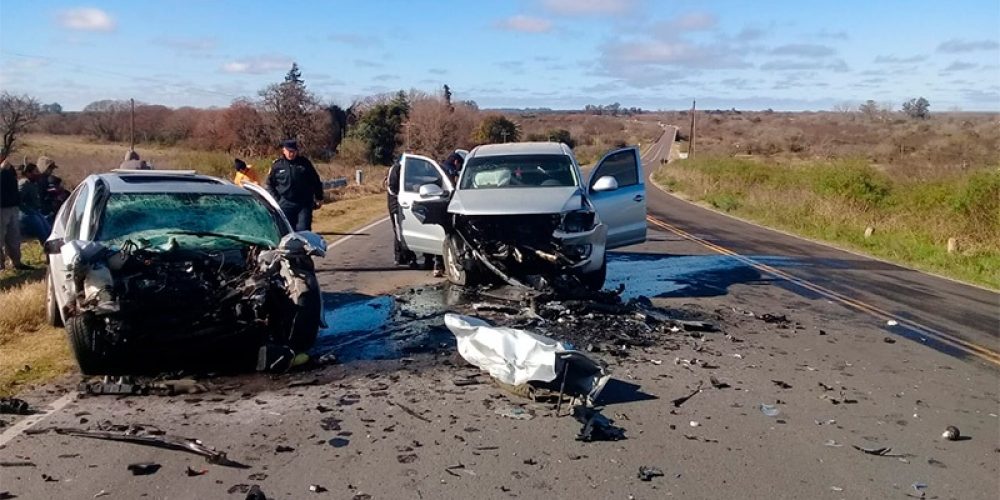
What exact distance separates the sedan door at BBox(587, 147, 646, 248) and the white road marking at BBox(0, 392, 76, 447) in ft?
24.8

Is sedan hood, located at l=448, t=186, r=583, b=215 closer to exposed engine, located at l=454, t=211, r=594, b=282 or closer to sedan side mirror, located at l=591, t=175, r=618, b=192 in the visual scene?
exposed engine, located at l=454, t=211, r=594, b=282

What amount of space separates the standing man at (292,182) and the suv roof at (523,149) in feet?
7.54

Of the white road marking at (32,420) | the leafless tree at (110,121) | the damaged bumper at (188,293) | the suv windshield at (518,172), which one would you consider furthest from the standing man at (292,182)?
the leafless tree at (110,121)

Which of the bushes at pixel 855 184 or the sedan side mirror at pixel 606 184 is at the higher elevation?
the sedan side mirror at pixel 606 184

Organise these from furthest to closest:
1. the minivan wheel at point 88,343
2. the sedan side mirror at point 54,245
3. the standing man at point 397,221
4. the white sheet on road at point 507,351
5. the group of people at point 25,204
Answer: the standing man at point 397,221
the group of people at point 25,204
the sedan side mirror at point 54,245
the minivan wheel at point 88,343
the white sheet on road at point 507,351

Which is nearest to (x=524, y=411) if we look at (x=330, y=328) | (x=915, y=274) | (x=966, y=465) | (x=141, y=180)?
(x=966, y=465)

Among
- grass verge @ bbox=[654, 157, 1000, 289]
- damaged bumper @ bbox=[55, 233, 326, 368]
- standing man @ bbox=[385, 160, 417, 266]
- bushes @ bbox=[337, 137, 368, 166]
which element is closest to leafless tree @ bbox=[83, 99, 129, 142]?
bushes @ bbox=[337, 137, 368, 166]

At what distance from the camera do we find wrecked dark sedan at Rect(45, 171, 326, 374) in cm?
684

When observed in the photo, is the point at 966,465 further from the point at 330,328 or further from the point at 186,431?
the point at 330,328

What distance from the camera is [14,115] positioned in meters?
27.0

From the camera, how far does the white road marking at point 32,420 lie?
5.54 m

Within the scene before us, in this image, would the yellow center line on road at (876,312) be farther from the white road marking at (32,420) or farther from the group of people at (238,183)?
the white road marking at (32,420)

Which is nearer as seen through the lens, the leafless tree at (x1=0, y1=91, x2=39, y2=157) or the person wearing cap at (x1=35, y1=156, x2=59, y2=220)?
the person wearing cap at (x1=35, y1=156, x2=59, y2=220)

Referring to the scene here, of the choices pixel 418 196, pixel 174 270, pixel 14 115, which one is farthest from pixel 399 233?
pixel 14 115
